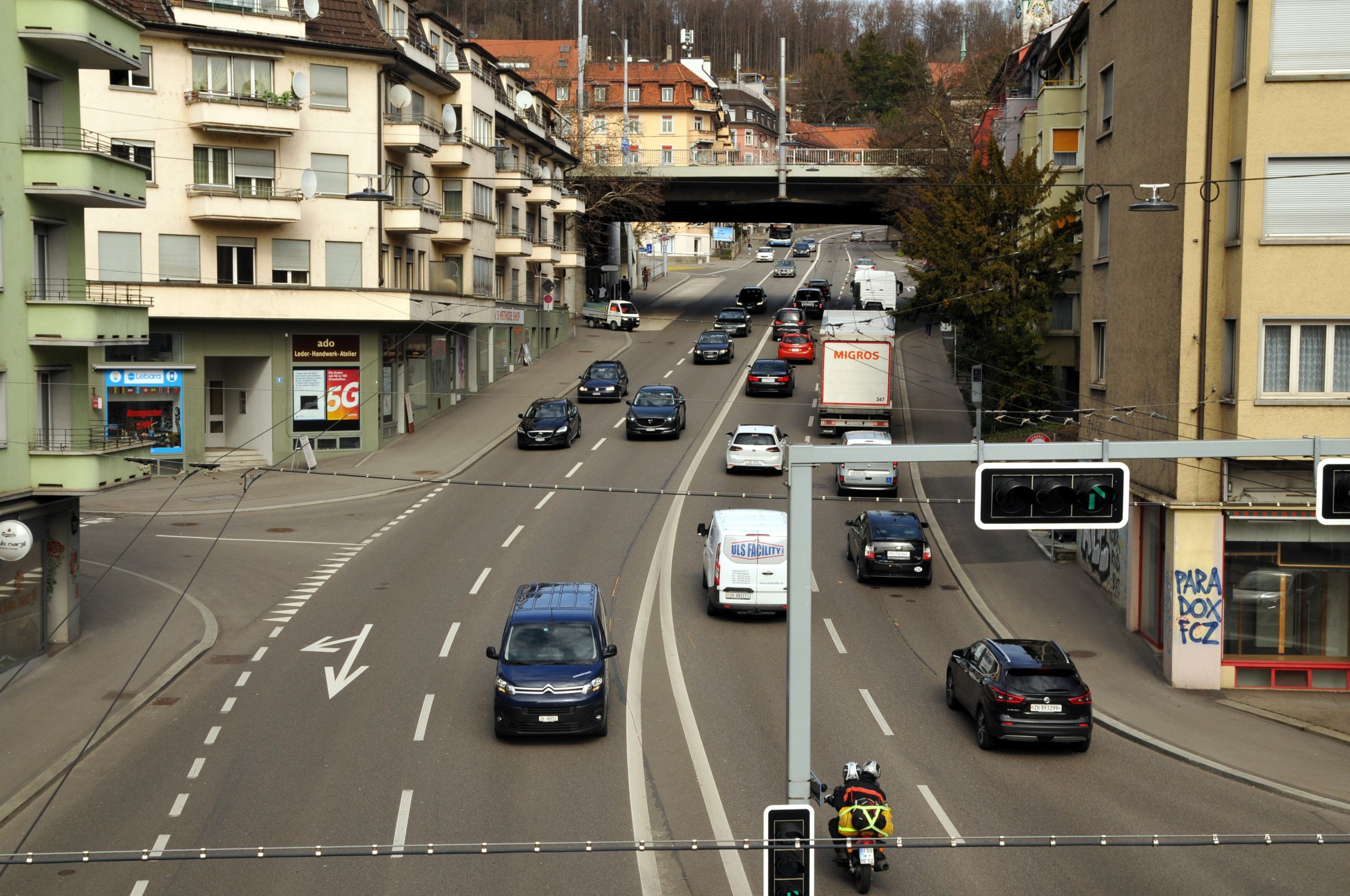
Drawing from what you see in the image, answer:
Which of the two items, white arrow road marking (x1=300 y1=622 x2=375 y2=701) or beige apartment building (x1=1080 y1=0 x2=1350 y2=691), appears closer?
white arrow road marking (x1=300 y1=622 x2=375 y2=701)

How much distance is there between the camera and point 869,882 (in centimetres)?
1392

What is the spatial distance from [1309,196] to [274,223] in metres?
32.6

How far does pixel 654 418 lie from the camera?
45.3 meters

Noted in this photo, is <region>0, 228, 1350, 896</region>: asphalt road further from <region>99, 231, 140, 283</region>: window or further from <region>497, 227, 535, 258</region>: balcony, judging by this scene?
<region>497, 227, 535, 258</region>: balcony

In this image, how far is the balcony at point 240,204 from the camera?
138 feet

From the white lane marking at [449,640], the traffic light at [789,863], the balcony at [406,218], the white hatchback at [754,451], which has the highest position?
the balcony at [406,218]

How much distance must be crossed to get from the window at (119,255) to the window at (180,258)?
772mm

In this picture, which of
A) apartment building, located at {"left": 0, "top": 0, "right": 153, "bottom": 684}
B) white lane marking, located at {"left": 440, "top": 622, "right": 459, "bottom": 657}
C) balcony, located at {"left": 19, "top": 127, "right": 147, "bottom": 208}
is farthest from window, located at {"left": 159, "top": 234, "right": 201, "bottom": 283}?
white lane marking, located at {"left": 440, "top": 622, "right": 459, "bottom": 657}

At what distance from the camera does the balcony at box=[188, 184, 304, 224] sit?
41.9 metres

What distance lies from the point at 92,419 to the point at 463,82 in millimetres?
32228

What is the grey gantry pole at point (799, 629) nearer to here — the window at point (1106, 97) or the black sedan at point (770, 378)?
the window at point (1106, 97)

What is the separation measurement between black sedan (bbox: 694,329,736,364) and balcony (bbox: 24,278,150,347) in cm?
4143

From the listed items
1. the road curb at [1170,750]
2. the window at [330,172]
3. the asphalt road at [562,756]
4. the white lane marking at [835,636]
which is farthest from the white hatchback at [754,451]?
the window at [330,172]

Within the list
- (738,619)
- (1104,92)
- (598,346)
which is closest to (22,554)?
(738,619)
